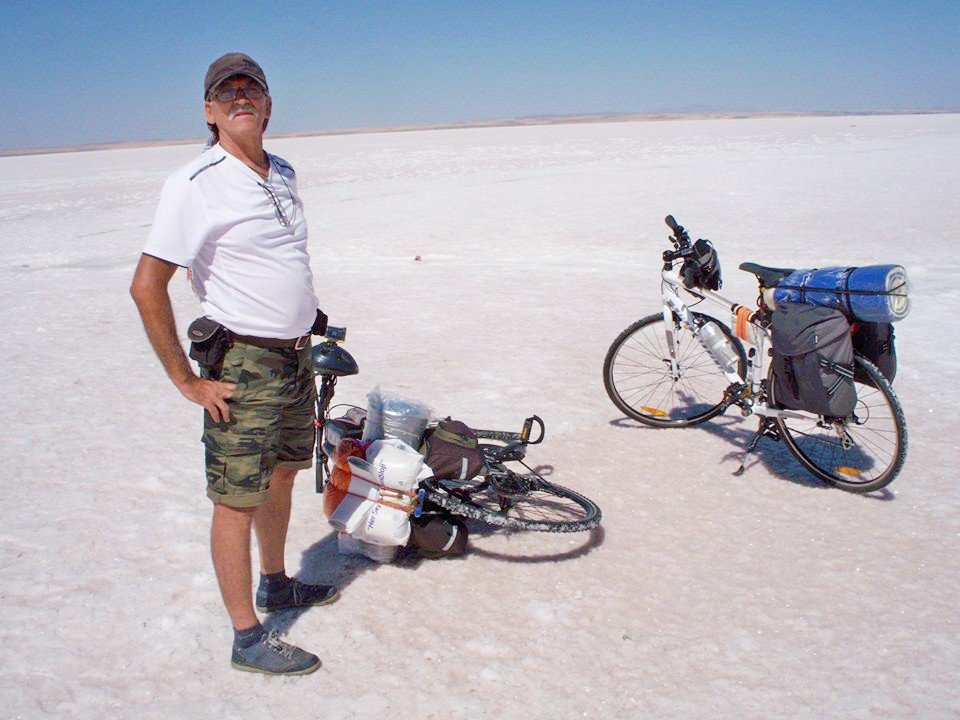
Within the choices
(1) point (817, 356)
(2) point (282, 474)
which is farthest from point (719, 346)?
(2) point (282, 474)

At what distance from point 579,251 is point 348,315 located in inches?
201

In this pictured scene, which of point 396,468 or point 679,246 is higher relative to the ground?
point 679,246

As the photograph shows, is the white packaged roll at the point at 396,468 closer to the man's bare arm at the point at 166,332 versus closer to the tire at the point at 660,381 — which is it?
the man's bare arm at the point at 166,332

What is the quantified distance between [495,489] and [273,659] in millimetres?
1436

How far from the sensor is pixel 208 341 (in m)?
2.68

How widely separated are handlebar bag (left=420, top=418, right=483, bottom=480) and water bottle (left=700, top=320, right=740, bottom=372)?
1.96 m

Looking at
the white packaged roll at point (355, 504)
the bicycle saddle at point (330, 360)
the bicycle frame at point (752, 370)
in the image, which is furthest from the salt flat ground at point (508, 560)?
the bicycle saddle at point (330, 360)

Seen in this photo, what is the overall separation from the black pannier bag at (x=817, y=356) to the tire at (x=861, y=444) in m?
0.17

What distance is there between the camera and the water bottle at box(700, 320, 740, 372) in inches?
197


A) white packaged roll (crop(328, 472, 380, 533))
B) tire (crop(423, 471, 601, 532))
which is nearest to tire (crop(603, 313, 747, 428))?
tire (crop(423, 471, 601, 532))

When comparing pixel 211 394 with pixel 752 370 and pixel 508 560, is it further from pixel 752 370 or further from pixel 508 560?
pixel 752 370

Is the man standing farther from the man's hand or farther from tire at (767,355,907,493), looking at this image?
tire at (767,355,907,493)

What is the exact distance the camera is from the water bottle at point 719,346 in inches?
197

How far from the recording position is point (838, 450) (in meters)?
4.86
